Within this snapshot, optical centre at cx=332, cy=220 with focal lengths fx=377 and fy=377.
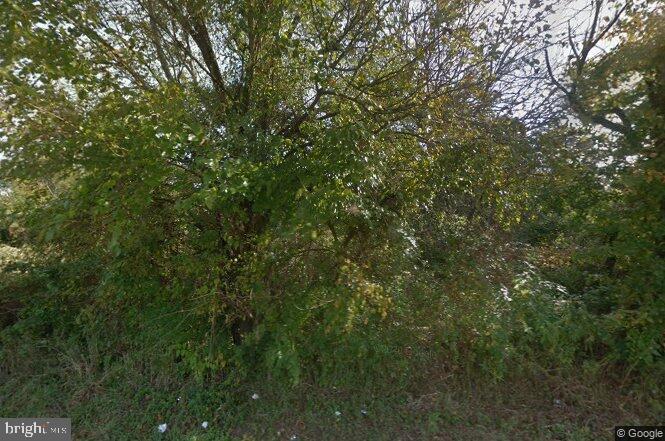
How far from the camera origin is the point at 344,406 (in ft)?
12.6

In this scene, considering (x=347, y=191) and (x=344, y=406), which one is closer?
(x=347, y=191)

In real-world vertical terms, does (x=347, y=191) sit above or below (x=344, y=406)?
above

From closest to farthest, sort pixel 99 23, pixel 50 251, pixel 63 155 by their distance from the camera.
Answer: pixel 63 155
pixel 99 23
pixel 50 251

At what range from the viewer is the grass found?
3592mm

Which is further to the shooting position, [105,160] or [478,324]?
[478,324]

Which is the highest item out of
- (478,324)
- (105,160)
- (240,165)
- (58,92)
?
(58,92)

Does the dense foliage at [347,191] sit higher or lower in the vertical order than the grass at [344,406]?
higher

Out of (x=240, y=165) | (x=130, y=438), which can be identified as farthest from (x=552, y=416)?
(x=130, y=438)

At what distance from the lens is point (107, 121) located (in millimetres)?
3148

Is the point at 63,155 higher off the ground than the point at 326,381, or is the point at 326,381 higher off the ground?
the point at 63,155

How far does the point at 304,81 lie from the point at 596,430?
176 inches

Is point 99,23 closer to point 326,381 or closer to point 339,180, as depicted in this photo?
point 339,180

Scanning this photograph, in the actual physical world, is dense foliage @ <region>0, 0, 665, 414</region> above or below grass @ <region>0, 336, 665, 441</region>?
above

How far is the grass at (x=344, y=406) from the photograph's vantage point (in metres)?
3.59
